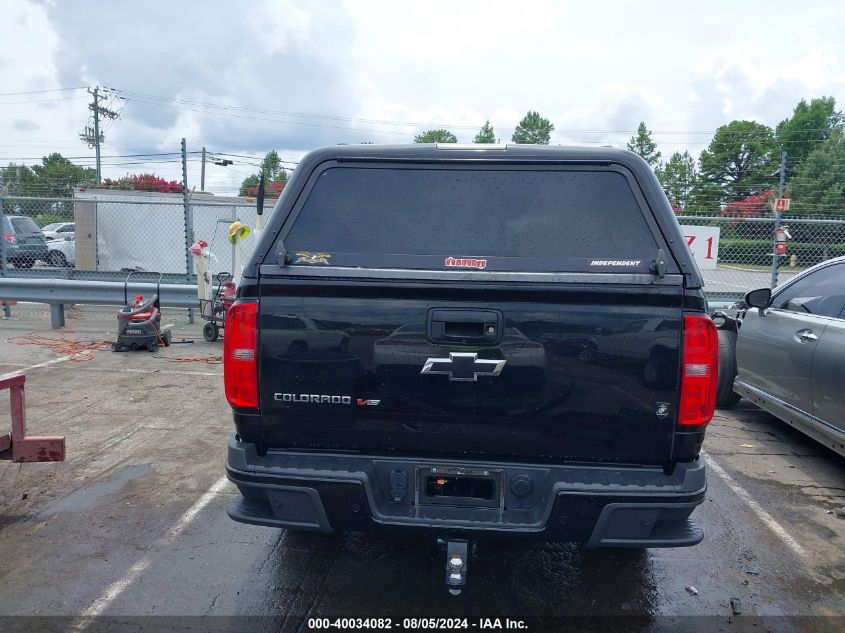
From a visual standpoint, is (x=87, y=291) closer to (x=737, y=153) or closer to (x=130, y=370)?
(x=130, y=370)

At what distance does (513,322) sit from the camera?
263 centimetres

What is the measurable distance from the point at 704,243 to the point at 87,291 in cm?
1026

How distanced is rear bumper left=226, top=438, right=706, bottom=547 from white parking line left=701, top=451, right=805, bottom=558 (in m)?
0.89

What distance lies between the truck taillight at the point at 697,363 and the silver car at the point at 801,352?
8.51 ft

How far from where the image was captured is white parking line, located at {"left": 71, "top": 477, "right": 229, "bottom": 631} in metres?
3.08

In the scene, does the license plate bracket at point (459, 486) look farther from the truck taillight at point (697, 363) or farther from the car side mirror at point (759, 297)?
the car side mirror at point (759, 297)

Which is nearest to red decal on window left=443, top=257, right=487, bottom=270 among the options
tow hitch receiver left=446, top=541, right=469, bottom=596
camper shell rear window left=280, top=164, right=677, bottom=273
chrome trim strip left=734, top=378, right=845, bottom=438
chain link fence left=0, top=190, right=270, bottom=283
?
camper shell rear window left=280, top=164, right=677, bottom=273

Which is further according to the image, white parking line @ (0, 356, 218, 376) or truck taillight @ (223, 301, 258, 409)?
white parking line @ (0, 356, 218, 376)

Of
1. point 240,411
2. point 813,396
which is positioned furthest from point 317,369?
point 813,396

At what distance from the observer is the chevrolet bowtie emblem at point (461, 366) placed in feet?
8.64

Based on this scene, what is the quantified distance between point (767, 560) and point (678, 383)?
187cm

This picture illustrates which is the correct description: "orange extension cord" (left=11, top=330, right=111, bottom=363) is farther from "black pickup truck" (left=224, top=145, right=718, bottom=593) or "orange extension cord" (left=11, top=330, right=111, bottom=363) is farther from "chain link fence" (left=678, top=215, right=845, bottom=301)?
"chain link fence" (left=678, top=215, right=845, bottom=301)

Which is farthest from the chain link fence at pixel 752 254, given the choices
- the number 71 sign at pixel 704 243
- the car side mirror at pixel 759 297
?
the car side mirror at pixel 759 297

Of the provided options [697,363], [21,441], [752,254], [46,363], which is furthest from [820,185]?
[21,441]
